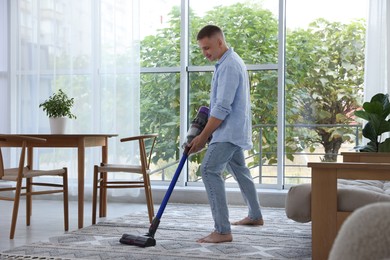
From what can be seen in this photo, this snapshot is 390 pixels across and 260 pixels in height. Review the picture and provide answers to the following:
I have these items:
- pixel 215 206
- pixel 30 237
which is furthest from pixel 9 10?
pixel 215 206

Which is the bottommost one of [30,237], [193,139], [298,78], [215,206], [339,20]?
[30,237]

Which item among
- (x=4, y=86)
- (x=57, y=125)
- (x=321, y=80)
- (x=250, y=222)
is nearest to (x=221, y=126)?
(x=250, y=222)

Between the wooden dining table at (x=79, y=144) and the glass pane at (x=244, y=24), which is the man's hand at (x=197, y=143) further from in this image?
the glass pane at (x=244, y=24)

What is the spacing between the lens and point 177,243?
141 inches

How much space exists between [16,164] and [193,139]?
334 centimetres

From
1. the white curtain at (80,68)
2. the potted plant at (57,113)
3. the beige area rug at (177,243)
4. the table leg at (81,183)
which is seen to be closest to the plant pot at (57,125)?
the potted plant at (57,113)

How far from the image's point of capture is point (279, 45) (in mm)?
5848

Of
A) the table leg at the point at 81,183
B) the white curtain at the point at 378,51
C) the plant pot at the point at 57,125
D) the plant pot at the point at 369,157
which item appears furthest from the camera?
the white curtain at the point at 378,51

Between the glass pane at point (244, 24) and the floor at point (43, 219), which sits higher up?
the glass pane at point (244, 24)

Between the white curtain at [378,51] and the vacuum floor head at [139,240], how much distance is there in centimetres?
277

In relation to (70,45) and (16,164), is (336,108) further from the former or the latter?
(16,164)

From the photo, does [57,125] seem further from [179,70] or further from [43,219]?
[179,70]

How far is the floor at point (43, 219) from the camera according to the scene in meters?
3.85

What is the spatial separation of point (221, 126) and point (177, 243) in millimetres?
724
